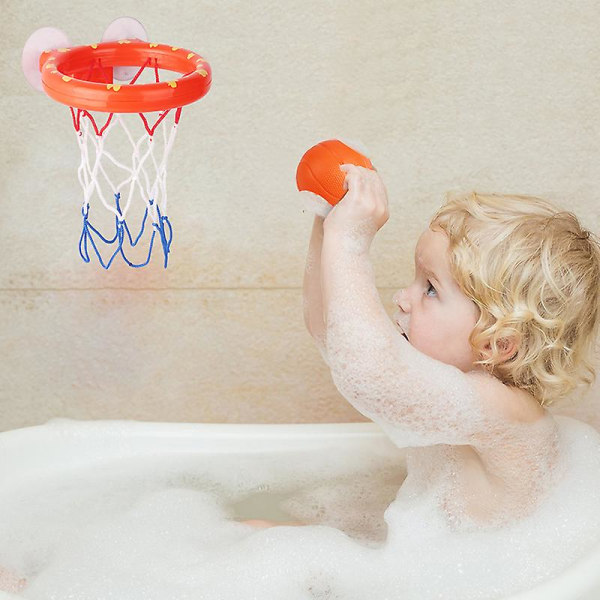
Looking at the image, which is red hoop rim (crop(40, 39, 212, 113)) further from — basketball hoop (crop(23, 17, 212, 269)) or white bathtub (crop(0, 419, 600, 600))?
white bathtub (crop(0, 419, 600, 600))

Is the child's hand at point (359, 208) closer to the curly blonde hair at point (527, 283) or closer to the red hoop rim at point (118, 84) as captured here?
the curly blonde hair at point (527, 283)

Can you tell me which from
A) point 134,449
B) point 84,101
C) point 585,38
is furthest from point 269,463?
point 585,38

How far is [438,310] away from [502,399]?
136 millimetres

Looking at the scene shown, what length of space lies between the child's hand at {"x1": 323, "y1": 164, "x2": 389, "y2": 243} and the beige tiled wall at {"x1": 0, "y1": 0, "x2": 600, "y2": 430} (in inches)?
24.5

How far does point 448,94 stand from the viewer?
1769 millimetres

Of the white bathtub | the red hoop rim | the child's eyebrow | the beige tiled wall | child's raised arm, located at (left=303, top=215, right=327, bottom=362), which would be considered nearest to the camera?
the red hoop rim

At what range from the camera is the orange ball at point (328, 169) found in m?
1.18

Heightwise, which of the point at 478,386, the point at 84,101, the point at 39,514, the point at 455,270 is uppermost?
the point at 84,101

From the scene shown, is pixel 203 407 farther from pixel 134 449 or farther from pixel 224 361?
pixel 134 449

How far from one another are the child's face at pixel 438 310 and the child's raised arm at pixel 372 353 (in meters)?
0.05

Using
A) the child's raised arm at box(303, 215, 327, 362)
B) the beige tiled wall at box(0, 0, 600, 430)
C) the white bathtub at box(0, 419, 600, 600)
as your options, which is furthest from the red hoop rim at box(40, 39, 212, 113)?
the white bathtub at box(0, 419, 600, 600)

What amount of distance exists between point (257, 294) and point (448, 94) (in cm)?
51

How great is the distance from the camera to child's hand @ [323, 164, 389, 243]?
116 cm

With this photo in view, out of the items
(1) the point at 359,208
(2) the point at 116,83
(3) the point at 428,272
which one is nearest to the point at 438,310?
(3) the point at 428,272
